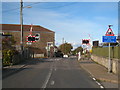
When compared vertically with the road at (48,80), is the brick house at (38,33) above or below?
above

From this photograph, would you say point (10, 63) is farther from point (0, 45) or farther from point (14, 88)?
point (14, 88)

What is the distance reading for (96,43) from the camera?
43375mm

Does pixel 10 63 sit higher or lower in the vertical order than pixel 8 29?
lower

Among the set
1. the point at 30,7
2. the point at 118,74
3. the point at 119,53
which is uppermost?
the point at 30,7

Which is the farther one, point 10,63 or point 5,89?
point 10,63

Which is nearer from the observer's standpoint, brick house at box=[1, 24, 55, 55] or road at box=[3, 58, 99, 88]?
road at box=[3, 58, 99, 88]

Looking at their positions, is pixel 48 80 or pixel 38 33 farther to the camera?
pixel 38 33

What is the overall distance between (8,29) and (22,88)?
68.3m

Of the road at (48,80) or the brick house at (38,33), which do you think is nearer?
the road at (48,80)

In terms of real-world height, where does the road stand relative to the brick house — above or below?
below

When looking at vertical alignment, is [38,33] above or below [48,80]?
above

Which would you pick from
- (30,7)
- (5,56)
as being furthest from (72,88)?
(30,7)

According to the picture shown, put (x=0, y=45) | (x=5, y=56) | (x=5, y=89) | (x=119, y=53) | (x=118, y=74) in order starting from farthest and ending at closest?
(x=0, y=45) → (x=5, y=56) → (x=119, y=53) → (x=118, y=74) → (x=5, y=89)

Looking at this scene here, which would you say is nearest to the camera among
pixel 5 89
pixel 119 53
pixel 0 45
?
pixel 5 89
